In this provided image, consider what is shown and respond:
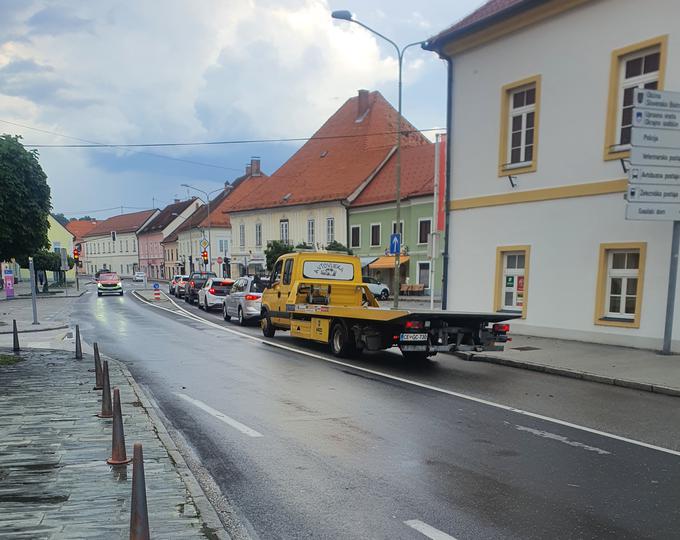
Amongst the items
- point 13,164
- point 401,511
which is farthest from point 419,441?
point 13,164

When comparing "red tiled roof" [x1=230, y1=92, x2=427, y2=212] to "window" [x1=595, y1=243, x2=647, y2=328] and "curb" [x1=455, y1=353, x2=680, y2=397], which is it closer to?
"window" [x1=595, y1=243, x2=647, y2=328]

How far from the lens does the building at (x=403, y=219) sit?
3566 centimetres

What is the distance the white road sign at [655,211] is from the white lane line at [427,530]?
9.63 metres

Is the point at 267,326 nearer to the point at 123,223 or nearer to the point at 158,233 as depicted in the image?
the point at 158,233

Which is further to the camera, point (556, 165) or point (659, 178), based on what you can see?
point (556, 165)

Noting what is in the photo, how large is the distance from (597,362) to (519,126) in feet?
25.2

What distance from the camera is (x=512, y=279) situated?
50.3 ft

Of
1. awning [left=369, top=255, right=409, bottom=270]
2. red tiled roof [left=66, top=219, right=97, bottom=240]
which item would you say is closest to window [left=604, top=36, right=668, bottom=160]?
awning [left=369, top=255, right=409, bottom=270]

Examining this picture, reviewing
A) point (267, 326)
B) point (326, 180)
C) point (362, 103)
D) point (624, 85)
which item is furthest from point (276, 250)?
point (624, 85)

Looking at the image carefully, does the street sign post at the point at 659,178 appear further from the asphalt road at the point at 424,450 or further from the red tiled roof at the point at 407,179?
the red tiled roof at the point at 407,179

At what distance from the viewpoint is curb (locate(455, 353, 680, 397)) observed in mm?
8531

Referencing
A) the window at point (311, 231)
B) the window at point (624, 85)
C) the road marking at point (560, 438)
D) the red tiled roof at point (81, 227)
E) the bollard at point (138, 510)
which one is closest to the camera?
the bollard at point (138, 510)

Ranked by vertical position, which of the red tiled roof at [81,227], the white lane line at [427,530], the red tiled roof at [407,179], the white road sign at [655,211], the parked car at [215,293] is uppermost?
the red tiled roof at [407,179]

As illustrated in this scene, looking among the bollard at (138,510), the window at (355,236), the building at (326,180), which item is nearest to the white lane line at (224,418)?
the bollard at (138,510)
